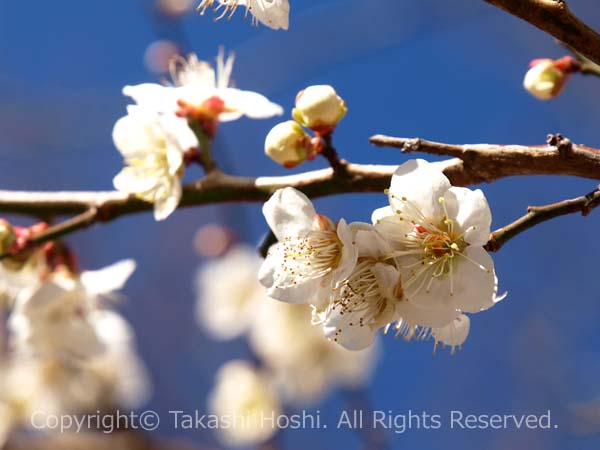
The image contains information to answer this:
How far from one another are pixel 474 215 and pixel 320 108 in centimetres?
30

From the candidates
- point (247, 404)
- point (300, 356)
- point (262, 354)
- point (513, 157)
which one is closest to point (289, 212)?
point (513, 157)

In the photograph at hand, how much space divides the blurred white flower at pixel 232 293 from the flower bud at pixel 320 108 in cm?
199

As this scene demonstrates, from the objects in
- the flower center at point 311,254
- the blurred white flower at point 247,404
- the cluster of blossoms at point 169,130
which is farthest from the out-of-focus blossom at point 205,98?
the blurred white flower at point 247,404

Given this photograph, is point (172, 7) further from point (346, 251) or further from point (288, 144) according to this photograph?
point (346, 251)

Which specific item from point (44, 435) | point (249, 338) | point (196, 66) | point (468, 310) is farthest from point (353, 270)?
point (44, 435)

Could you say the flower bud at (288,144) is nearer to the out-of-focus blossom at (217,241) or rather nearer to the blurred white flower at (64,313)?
the blurred white flower at (64,313)

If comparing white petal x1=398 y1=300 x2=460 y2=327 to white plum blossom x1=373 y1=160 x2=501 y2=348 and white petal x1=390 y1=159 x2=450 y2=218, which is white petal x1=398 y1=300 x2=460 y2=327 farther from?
white petal x1=390 y1=159 x2=450 y2=218

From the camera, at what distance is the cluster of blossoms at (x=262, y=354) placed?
286 cm

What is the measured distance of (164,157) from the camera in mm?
1512

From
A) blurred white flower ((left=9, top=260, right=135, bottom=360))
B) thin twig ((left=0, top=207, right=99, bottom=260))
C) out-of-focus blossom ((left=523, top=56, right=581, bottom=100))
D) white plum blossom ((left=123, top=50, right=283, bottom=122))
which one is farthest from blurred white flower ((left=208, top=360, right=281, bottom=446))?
out-of-focus blossom ((left=523, top=56, right=581, bottom=100))

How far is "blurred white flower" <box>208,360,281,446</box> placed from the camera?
10.3 ft

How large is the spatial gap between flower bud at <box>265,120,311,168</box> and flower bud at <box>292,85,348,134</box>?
A: 19mm

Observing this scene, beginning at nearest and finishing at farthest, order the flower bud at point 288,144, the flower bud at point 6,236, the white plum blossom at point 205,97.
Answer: the flower bud at point 288,144
the white plum blossom at point 205,97
the flower bud at point 6,236

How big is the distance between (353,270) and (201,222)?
4929mm
